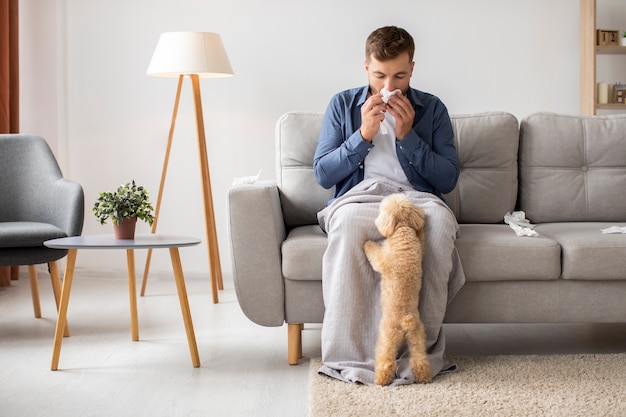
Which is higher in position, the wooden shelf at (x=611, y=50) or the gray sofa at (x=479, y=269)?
the wooden shelf at (x=611, y=50)

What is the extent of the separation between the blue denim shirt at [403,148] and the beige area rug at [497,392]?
600mm

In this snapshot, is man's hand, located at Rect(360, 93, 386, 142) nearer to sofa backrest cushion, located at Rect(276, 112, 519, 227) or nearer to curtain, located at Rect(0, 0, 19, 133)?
sofa backrest cushion, located at Rect(276, 112, 519, 227)

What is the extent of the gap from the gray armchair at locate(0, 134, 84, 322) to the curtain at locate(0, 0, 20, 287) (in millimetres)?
593

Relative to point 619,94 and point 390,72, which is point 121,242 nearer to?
point 390,72

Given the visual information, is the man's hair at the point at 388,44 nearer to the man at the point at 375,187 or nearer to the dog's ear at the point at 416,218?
the man at the point at 375,187

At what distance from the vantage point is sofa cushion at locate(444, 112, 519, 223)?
9.74ft

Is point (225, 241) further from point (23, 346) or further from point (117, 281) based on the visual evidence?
point (23, 346)

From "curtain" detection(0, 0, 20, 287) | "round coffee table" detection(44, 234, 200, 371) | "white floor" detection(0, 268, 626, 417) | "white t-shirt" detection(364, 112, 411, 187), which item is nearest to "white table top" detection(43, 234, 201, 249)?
"round coffee table" detection(44, 234, 200, 371)

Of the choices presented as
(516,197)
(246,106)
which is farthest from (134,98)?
(516,197)

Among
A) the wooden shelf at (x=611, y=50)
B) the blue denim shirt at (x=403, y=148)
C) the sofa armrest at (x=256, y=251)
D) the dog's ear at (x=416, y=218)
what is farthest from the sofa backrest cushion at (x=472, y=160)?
the wooden shelf at (x=611, y=50)

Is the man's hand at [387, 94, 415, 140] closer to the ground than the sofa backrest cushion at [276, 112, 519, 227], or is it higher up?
higher up

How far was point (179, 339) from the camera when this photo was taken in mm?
2854

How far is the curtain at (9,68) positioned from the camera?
3.84 metres

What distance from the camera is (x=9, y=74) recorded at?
3.95 m
